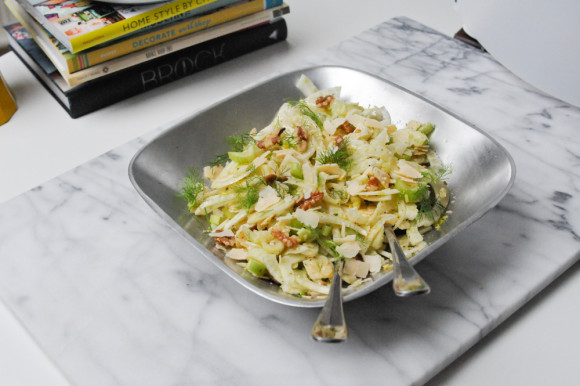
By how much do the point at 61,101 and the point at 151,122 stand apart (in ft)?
0.73

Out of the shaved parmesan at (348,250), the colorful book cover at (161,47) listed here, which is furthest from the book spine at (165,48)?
the shaved parmesan at (348,250)

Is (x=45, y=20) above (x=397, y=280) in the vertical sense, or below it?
above

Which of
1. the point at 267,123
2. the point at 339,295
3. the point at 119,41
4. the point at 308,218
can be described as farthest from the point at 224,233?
the point at 119,41

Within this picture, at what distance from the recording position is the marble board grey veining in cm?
85

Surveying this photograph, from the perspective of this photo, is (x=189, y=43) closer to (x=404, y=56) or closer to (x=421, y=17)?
(x=404, y=56)

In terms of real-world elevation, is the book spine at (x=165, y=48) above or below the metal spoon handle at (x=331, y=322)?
above

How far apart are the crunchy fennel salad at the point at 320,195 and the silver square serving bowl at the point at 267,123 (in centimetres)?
2

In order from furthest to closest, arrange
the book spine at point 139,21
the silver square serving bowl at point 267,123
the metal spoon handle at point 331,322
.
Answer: the book spine at point 139,21 → the silver square serving bowl at point 267,123 → the metal spoon handle at point 331,322

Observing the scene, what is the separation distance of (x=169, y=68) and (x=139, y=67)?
0.24 ft

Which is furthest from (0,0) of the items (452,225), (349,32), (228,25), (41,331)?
(452,225)

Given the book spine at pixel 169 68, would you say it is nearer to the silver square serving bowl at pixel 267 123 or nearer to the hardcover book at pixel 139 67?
the hardcover book at pixel 139 67

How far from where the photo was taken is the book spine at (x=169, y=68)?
4.58 ft

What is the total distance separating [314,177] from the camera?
0.97 meters

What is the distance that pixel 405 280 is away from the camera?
78 cm
